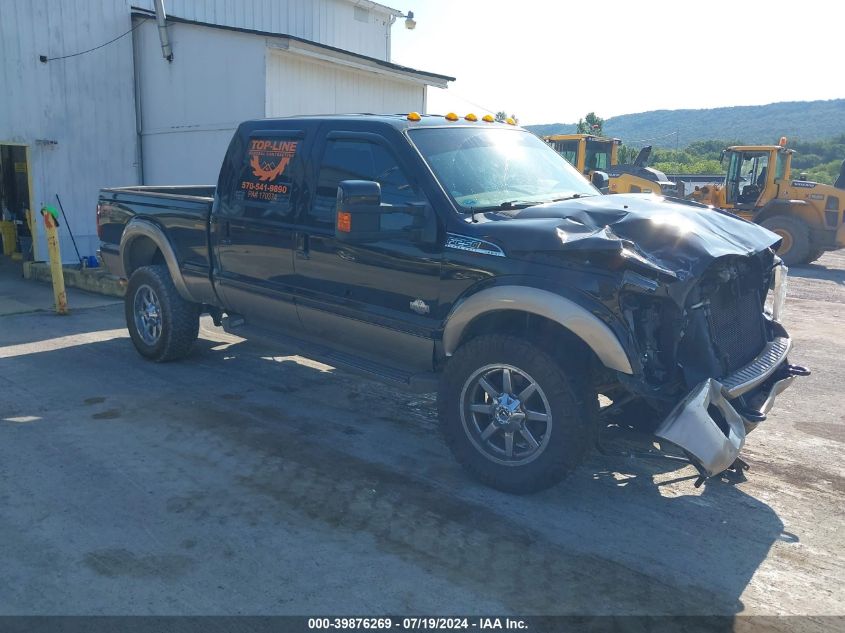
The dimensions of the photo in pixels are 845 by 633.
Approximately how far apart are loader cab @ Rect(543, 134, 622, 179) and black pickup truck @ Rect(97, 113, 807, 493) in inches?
501

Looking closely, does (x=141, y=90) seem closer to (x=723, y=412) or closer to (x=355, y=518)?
(x=355, y=518)

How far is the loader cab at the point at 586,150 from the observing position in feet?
58.2

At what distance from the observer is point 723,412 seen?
375 cm

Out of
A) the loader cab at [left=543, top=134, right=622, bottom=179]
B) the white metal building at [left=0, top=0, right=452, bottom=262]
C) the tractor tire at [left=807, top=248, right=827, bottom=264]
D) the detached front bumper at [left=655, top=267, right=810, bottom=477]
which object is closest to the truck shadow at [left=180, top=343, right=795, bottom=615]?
the detached front bumper at [left=655, top=267, right=810, bottom=477]

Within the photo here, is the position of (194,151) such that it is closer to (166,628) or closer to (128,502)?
(128,502)

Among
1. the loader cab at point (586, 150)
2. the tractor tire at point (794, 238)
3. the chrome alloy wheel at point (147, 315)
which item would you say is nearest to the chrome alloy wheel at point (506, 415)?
the chrome alloy wheel at point (147, 315)

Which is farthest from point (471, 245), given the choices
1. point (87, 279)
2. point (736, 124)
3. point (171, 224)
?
point (736, 124)

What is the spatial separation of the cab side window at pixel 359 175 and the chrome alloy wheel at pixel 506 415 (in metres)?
1.17

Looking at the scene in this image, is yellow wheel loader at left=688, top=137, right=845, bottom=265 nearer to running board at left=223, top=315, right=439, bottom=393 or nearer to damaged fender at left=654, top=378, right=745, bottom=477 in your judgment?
running board at left=223, top=315, right=439, bottom=393

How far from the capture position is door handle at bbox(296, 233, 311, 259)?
516 cm

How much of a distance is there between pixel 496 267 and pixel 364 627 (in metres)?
2.06

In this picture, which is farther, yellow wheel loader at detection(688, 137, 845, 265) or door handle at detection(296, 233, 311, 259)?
yellow wheel loader at detection(688, 137, 845, 265)

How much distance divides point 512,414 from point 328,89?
943cm

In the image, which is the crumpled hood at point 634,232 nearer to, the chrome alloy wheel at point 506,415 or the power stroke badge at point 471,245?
the power stroke badge at point 471,245
